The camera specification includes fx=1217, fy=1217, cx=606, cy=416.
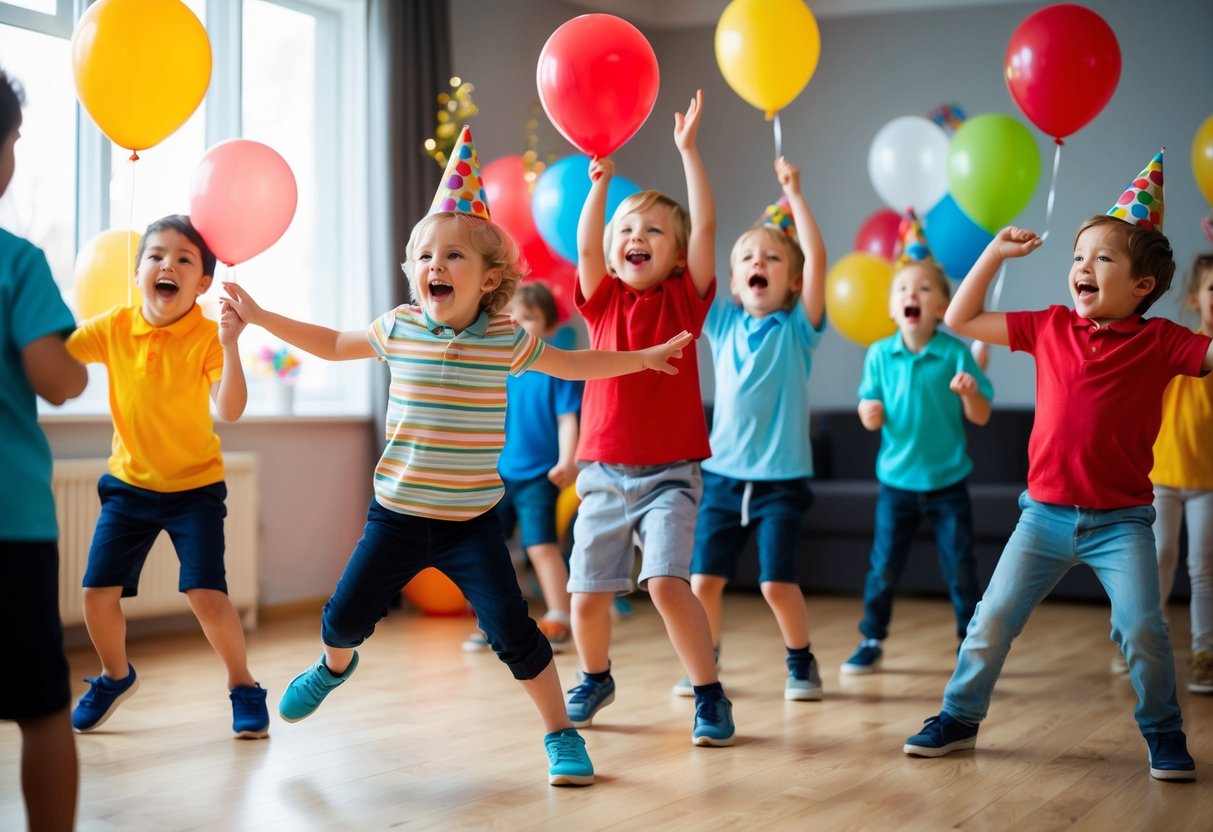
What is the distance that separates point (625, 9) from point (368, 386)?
2.66 meters

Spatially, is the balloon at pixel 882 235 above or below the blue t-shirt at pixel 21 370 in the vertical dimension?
above

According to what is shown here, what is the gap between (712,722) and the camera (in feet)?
8.37

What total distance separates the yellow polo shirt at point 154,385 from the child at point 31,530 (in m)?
0.98

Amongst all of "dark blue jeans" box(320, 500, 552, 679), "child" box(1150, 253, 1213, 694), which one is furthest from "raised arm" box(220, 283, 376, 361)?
"child" box(1150, 253, 1213, 694)

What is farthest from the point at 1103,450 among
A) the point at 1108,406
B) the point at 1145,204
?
the point at 1145,204

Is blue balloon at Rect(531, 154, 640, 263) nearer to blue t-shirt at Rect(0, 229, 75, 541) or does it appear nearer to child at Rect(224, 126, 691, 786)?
child at Rect(224, 126, 691, 786)

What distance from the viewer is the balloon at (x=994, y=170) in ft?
13.1

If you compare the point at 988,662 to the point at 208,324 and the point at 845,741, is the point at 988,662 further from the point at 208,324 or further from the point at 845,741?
the point at 208,324

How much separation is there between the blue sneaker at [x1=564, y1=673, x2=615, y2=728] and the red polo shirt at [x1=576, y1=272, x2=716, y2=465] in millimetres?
527

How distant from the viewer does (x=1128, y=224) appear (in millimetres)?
2354

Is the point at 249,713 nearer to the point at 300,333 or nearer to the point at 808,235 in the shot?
the point at 300,333

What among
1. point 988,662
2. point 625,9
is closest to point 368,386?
point 625,9

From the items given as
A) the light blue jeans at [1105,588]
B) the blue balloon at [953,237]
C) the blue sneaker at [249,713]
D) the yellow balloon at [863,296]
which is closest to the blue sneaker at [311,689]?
the blue sneaker at [249,713]

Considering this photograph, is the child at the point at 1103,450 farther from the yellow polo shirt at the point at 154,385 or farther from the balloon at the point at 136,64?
the balloon at the point at 136,64
